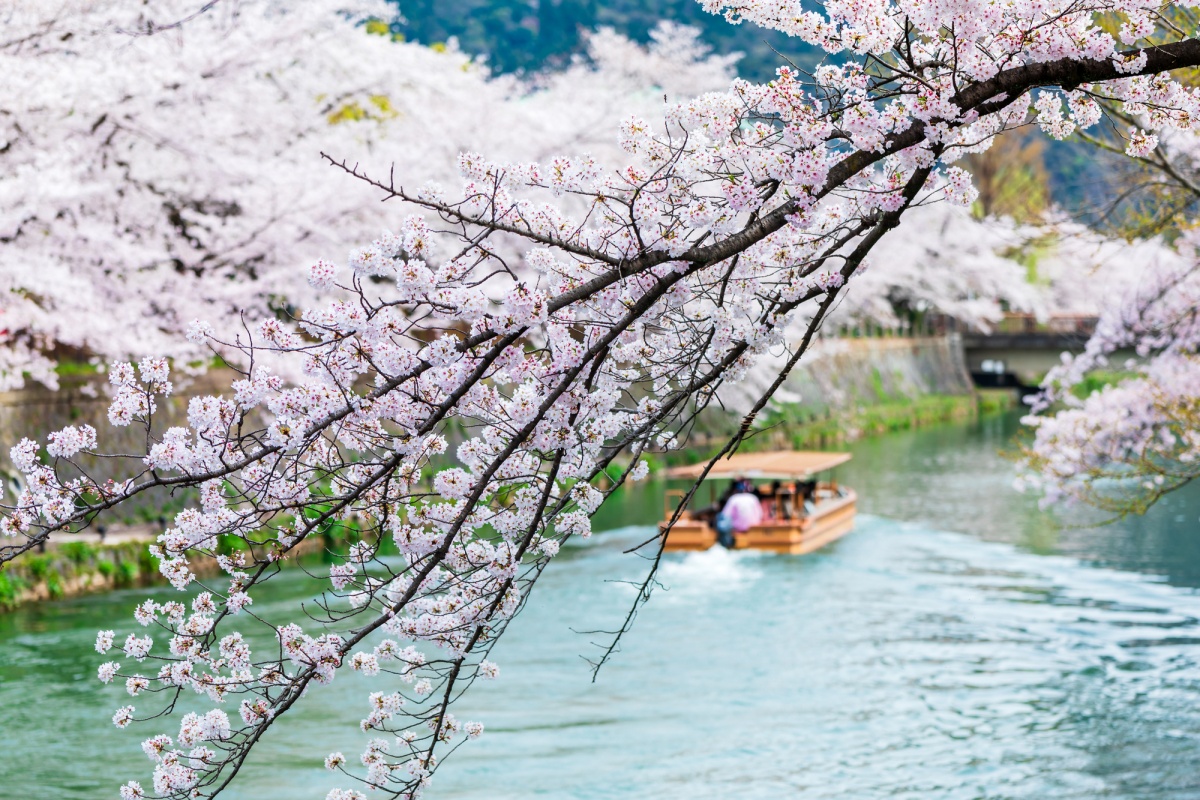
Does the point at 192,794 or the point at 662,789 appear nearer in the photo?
the point at 192,794

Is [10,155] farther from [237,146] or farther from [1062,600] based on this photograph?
[1062,600]

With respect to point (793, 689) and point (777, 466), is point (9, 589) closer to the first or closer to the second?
point (793, 689)

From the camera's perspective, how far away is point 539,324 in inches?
123

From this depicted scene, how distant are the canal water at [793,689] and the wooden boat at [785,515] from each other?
9.0 inches

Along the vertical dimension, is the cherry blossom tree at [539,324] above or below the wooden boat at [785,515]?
above

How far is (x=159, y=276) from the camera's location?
14188 mm

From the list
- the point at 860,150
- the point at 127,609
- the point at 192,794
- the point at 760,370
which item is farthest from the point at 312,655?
the point at 760,370

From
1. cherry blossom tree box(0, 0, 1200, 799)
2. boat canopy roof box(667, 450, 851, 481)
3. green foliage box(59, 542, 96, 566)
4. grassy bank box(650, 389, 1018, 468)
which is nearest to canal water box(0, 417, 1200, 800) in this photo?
green foliage box(59, 542, 96, 566)

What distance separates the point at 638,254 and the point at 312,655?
1.39 m

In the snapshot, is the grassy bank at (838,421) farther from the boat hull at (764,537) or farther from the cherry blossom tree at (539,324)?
the cherry blossom tree at (539,324)

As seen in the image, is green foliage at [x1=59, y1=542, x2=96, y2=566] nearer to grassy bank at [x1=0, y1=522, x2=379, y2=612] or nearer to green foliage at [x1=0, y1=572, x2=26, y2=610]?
grassy bank at [x1=0, y1=522, x2=379, y2=612]

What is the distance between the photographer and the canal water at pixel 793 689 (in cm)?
775

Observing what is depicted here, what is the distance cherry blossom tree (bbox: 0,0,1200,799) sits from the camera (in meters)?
3.15

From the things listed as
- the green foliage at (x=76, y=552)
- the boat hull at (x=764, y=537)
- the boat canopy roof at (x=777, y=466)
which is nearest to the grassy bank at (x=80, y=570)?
the green foliage at (x=76, y=552)
